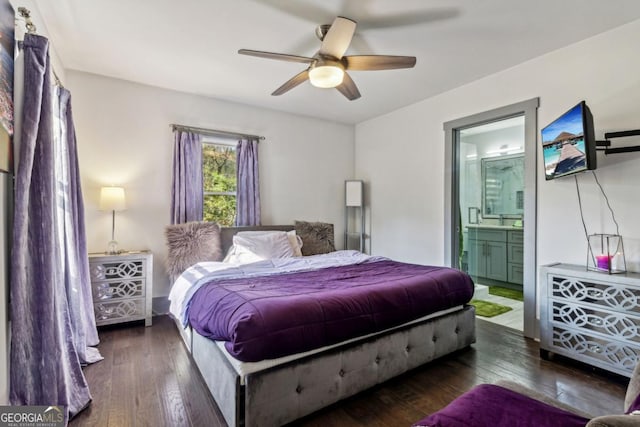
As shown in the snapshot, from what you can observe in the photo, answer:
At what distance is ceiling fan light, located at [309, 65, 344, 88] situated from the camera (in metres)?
2.36

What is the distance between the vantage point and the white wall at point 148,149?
342 centimetres

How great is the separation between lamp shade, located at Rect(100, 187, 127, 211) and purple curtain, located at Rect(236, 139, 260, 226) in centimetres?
139

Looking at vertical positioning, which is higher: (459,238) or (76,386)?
(459,238)

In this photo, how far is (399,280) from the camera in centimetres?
246

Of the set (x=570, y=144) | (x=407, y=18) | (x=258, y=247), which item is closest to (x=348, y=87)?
(x=407, y=18)

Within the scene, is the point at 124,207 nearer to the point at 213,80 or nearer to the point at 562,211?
the point at 213,80

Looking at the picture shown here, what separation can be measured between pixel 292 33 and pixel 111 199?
247cm

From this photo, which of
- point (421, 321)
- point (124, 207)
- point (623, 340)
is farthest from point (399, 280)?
point (124, 207)

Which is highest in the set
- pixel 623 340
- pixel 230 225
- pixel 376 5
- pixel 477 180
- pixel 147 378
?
pixel 376 5

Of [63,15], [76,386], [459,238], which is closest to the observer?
[76,386]

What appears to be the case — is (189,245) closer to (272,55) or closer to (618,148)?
(272,55)

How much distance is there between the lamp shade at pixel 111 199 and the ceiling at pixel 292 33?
1.29 meters

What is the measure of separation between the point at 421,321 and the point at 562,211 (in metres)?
1.71

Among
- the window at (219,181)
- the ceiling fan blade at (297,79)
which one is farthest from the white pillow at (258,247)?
the ceiling fan blade at (297,79)
